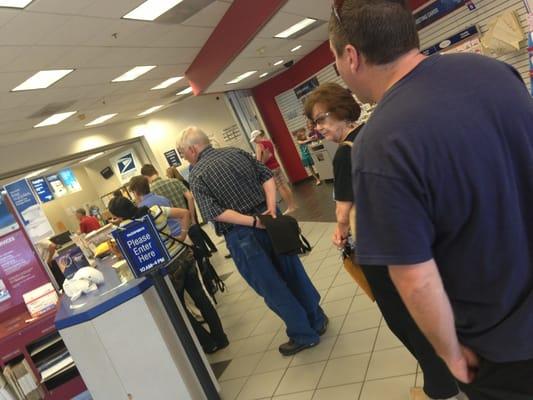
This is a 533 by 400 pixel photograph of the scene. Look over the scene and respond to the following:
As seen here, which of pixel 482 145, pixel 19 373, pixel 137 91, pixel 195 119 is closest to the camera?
pixel 482 145

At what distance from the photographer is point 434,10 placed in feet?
26.1

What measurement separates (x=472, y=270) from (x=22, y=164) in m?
9.83

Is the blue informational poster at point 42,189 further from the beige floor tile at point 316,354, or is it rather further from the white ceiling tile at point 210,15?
the beige floor tile at point 316,354

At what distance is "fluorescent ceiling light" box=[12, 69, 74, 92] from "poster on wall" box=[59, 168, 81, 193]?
6924 millimetres

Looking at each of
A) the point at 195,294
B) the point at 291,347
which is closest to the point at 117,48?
the point at 195,294

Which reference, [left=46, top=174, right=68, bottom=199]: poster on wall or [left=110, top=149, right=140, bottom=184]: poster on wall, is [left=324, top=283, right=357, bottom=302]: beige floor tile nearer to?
[left=110, top=149, right=140, bottom=184]: poster on wall

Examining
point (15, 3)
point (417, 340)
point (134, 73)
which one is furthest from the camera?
point (134, 73)

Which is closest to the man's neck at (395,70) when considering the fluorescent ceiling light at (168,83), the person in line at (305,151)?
the fluorescent ceiling light at (168,83)

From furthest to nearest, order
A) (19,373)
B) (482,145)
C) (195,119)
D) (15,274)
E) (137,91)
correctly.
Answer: (195,119), (137,91), (15,274), (19,373), (482,145)

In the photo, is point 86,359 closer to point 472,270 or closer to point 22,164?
point 472,270

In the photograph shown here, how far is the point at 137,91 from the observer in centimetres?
882

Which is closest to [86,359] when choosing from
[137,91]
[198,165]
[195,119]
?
[198,165]

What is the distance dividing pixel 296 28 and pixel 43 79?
170 inches

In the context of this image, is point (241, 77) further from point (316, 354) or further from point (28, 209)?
point (316, 354)
